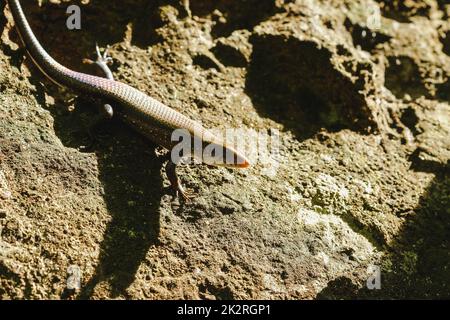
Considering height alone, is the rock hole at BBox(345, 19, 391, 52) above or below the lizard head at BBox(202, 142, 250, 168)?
above

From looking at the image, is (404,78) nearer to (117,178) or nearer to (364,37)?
(364,37)

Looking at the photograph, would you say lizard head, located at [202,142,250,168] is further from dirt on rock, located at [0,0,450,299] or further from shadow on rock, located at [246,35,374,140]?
shadow on rock, located at [246,35,374,140]

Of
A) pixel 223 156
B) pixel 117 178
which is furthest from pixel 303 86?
pixel 117 178

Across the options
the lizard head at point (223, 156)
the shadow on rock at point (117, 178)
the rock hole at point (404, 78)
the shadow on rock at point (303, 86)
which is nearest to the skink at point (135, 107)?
the lizard head at point (223, 156)

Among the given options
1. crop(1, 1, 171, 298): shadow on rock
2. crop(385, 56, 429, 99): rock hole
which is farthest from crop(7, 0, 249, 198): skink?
crop(385, 56, 429, 99): rock hole

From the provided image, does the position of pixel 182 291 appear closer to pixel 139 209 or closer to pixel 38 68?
pixel 139 209
